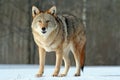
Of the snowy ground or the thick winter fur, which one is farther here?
the thick winter fur

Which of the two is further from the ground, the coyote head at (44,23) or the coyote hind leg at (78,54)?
the coyote head at (44,23)

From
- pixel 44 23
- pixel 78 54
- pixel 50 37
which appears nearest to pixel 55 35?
pixel 50 37

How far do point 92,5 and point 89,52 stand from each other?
187 centimetres

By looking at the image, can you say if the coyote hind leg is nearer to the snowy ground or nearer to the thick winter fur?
the thick winter fur

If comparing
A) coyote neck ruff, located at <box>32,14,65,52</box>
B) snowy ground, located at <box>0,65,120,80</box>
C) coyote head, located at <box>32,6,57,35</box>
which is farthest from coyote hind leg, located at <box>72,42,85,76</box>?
coyote head, located at <box>32,6,57,35</box>

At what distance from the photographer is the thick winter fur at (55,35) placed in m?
8.72

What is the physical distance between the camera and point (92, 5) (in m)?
20.1

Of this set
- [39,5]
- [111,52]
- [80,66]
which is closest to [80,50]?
[80,66]

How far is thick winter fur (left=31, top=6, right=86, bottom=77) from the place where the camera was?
28.6ft

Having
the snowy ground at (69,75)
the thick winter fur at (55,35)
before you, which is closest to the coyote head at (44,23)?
the thick winter fur at (55,35)

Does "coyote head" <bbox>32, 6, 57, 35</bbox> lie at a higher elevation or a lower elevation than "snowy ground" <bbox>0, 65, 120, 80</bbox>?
higher

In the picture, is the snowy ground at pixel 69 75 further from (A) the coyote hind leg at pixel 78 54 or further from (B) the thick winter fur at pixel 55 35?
(B) the thick winter fur at pixel 55 35

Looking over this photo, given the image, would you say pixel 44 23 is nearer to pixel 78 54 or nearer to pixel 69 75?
pixel 78 54

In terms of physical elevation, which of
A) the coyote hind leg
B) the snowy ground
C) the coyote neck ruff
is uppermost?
the coyote neck ruff
